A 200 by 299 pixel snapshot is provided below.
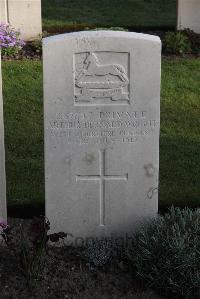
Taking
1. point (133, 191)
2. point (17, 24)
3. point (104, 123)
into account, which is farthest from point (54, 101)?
point (17, 24)

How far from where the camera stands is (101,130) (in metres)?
6.23

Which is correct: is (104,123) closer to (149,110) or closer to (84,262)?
(149,110)

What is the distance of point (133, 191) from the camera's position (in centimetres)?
641

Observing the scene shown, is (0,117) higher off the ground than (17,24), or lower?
lower

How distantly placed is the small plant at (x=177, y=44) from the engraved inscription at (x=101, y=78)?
7.00 m

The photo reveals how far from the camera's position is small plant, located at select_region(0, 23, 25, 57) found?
12.3 meters

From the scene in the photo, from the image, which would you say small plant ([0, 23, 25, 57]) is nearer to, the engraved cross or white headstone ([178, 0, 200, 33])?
white headstone ([178, 0, 200, 33])

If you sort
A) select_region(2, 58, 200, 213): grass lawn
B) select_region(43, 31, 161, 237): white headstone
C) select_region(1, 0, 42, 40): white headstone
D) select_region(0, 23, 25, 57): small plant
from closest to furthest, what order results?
select_region(43, 31, 161, 237): white headstone < select_region(2, 58, 200, 213): grass lawn < select_region(0, 23, 25, 57): small plant < select_region(1, 0, 42, 40): white headstone

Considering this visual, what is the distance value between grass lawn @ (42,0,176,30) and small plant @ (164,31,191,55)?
2098mm

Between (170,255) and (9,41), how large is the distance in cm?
742

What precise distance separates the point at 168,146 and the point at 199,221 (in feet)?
9.79

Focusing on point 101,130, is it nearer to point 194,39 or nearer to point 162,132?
point 162,132

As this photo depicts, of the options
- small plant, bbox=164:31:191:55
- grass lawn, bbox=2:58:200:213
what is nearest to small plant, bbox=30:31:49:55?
grass lawn, bbox=2:58:200:213

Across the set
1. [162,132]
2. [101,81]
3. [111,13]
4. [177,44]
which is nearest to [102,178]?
[101,81]
